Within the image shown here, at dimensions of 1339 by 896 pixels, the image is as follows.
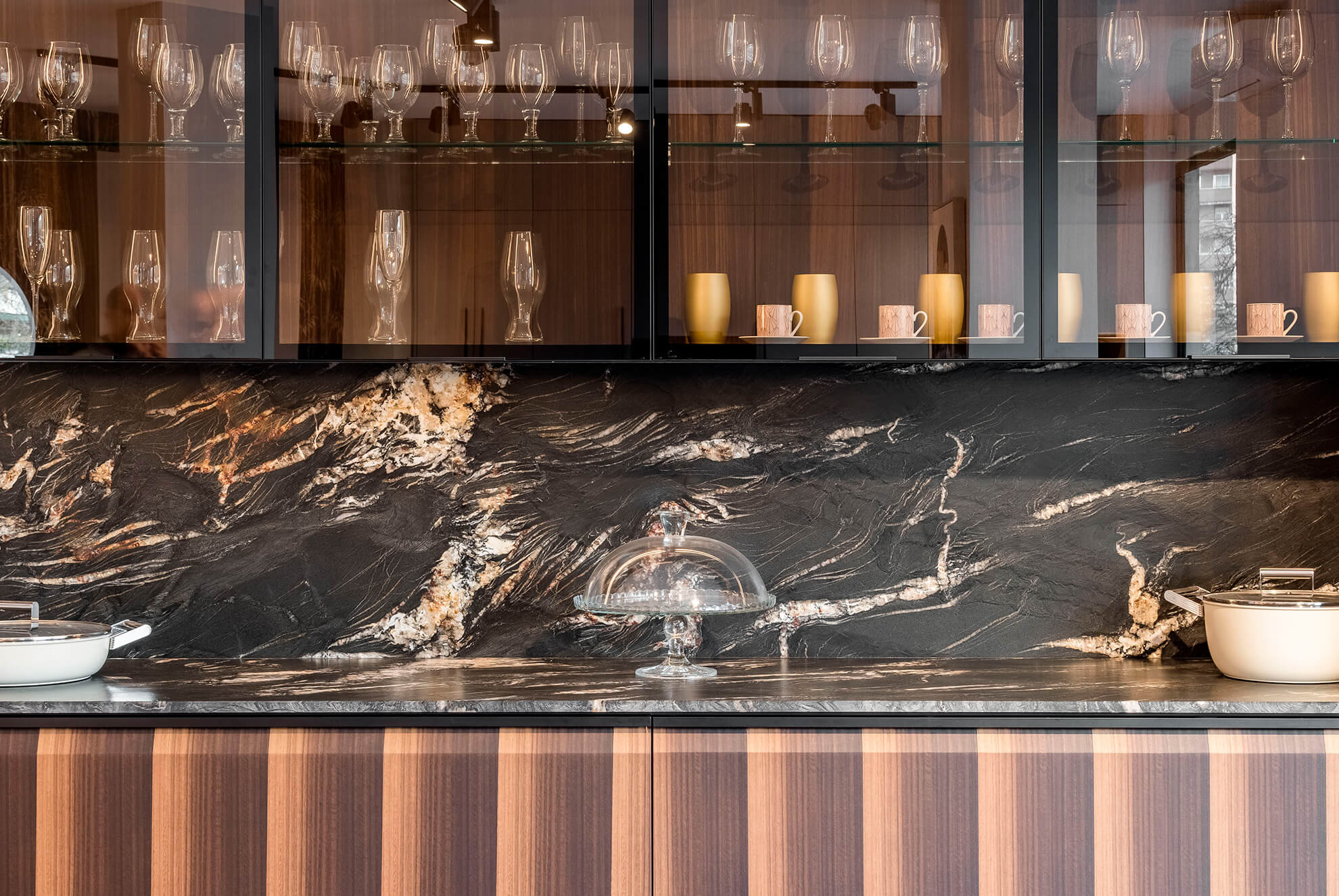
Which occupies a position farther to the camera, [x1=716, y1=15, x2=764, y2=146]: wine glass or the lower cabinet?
[x1=716, y1=15, x2=764, y2=146]: wine glass

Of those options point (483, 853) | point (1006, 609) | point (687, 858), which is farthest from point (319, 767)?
point (1006, 609)

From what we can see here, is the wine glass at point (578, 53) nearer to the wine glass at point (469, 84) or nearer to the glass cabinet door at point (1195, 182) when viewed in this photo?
the wine glass at point (469, 84)

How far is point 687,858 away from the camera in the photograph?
1.77 metres

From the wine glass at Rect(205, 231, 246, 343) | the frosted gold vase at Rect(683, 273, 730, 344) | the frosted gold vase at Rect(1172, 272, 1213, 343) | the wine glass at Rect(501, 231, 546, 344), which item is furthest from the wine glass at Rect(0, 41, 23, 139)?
the frosted gold vase at Rect(1172, 272, 1213, 343)

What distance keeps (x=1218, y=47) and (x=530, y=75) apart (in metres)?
1.21

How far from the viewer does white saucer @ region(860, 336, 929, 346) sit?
77.7 inches

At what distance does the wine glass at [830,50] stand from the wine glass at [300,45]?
865 mm

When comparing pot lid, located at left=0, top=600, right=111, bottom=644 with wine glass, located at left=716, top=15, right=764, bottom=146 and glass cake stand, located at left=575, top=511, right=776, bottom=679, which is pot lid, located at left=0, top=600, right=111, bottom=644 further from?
wine glass, located at left=716, top=15, right=764, bottom=146

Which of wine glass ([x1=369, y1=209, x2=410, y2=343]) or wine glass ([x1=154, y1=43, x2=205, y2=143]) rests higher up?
wine glass ([x1=154, y1=43, x2=205, y2=143])

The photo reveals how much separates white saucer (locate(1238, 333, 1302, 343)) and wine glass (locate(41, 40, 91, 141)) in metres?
2.06

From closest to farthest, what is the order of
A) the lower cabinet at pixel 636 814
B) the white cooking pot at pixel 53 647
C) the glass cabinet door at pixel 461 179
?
the lower cabinet at pixel 636 814
the white cooking pot at pixel 53 647
the glass cabinet door at pixel 461 179

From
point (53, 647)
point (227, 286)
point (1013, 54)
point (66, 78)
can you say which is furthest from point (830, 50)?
point (53, 647)

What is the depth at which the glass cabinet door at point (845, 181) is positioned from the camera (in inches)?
77.6

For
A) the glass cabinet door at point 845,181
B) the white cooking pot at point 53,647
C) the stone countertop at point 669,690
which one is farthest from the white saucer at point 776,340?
the white cooking pot at point 53,647
